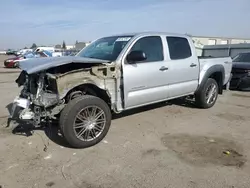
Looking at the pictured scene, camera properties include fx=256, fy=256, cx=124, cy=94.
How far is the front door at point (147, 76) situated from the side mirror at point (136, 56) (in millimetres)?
102

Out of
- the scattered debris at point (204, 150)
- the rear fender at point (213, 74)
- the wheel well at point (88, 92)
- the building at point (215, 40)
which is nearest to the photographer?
the scattered debris at point (204, 150)

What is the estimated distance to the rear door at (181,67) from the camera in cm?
560

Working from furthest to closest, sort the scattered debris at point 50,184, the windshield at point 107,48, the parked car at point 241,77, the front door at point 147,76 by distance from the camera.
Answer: the parked car at point 241,77, the windshield at point 107,48, the front door at point 147,76, the scattered debris at point 50,184

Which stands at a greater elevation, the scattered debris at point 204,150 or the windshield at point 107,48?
the windshield at point 107,48

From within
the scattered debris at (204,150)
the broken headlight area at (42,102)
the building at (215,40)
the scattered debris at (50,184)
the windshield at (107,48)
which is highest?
the building at (215,40)

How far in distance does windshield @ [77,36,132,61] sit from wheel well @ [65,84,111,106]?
661mm

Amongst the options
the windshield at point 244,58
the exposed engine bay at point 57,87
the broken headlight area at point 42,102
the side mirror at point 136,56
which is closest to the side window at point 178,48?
the side mirror at point 136,56

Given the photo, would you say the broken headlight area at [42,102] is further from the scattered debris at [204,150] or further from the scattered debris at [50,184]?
the scattered debris at [204,150]

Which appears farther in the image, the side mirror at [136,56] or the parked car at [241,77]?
the parked car at [241,77]

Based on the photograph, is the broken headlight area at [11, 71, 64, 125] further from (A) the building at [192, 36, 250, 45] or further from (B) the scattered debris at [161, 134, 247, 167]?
(A) the building at [192, 36, 250, 45]

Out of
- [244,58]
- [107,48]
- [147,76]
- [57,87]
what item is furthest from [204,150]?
[244,58]

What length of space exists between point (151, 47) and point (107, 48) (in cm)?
91

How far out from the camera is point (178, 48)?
589cm

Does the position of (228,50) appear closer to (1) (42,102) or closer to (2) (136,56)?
(2) (136,56)
